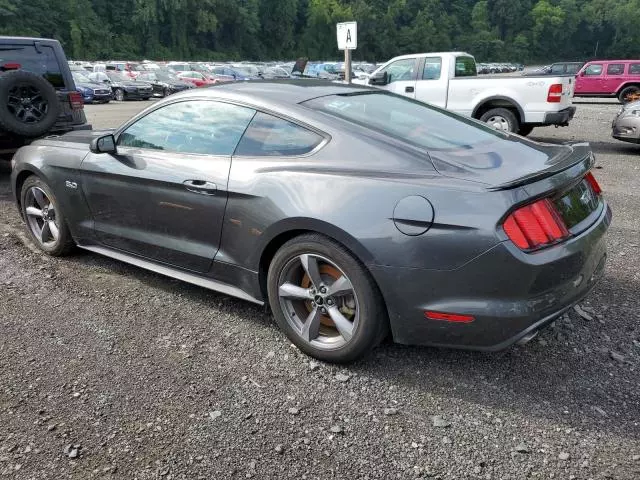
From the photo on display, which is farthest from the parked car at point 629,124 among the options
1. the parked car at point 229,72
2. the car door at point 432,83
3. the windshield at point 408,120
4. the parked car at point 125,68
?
the parked car at point 125,68

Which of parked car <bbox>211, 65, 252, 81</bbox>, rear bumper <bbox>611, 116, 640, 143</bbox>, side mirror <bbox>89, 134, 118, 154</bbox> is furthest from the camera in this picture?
parked car <bbox>211, 65, 252, 81</bbox>

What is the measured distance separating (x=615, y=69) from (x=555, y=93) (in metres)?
14.6

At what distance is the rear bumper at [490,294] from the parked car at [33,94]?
530cm

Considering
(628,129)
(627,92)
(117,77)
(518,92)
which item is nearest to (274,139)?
(518,92)

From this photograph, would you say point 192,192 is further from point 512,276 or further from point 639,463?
point 639,463

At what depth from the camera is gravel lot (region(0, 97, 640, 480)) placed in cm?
235

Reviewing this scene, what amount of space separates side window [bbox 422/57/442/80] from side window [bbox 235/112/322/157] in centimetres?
858

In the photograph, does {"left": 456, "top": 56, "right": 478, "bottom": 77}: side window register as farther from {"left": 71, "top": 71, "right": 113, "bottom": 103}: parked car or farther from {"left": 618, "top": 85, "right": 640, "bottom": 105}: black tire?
{"left": 71, "top": 71, "right": 113, "bottom": 103}: parked car

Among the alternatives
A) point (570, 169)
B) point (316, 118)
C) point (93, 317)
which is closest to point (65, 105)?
point (93, 317)

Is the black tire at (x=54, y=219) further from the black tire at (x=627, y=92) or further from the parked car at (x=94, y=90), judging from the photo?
the black tire at (x=627, y=92)

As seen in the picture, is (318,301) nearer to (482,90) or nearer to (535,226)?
(535,226)

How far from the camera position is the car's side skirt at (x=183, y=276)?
3.38m

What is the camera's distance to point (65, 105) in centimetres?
741

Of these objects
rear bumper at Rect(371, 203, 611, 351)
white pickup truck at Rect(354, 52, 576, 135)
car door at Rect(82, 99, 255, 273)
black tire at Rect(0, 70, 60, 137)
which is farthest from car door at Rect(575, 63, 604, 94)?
car door at Rect(82, 99, 255, 273)
